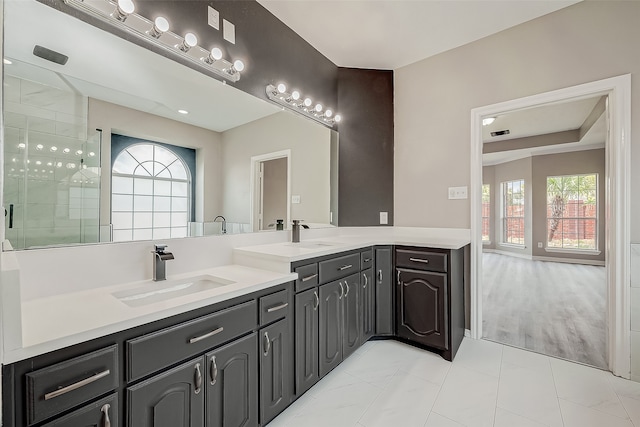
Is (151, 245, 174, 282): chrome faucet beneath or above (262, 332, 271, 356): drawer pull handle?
above

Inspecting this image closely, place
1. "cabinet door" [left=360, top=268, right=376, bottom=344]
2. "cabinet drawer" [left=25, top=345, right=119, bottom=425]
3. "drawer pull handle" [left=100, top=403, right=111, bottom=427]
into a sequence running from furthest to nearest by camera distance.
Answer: "cabinet door" [left=360, top=268, right=376, bottom=344], "drawer pull handle" [left=100, top=403, right=111, bottom=427], "cabinet drawer" [left=25, top=345, right=119, bottom=425]

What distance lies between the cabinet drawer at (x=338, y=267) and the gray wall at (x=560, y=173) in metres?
6.40

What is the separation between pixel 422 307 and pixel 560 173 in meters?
6.24

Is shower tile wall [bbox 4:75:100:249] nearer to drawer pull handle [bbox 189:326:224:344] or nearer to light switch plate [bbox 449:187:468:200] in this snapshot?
drawer pull handle [bbox 189:326:224:344]

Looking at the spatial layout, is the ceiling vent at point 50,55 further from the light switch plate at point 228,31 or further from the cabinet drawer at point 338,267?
the cabinet drawer at point 338,267

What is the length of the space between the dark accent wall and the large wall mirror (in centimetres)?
109

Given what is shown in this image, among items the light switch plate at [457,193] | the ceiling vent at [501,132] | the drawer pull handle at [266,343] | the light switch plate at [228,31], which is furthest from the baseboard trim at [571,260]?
the light switch plate at [228,31]

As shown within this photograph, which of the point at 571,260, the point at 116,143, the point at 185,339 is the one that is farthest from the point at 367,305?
the point at 571,260

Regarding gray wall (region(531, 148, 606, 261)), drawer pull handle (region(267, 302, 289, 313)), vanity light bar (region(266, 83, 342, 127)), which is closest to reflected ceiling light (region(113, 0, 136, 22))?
vanity light bar (region(266, 83, 342, 127))

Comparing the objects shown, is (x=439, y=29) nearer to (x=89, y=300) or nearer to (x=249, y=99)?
(x=249, y=99)

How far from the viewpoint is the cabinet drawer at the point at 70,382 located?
76cm

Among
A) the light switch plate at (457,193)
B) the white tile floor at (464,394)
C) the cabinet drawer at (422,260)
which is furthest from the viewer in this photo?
the light switch plate at (457,193)

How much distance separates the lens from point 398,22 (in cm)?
238

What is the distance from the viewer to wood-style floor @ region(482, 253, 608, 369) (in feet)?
8.01
